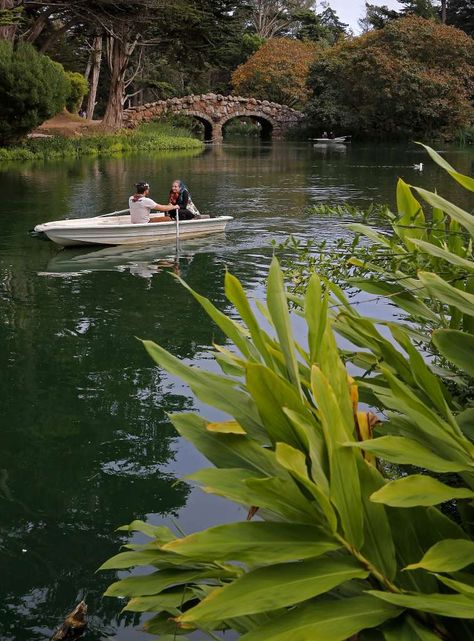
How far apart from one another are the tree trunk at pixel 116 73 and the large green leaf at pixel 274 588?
36.6m

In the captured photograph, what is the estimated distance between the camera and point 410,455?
1.59 m

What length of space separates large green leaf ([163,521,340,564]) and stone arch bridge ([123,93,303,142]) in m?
43.3

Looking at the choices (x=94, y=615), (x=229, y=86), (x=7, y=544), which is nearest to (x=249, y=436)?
(x=94, y=615)

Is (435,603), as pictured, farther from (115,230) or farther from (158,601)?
(115,230)

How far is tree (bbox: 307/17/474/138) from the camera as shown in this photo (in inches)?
1729

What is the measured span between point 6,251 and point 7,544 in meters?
9.01

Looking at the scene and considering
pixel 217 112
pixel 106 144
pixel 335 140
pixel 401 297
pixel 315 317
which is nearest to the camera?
pixel 315 317

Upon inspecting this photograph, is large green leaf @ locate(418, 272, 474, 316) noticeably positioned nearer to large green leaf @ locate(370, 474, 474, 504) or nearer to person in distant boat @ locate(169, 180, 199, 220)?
large green leaf @ locate(370, 474, 474, 504)

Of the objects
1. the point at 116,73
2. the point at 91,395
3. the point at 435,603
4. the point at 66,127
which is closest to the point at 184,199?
the point at 91,395

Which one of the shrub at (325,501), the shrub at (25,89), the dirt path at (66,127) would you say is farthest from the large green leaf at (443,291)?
the dirt path at (66,127)

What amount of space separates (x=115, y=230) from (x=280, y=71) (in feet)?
163

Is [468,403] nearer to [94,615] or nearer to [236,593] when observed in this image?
[236,593]

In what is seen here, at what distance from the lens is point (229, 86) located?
7025 cm

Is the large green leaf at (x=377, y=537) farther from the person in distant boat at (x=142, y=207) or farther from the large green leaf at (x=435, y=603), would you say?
the person in distant boat at (x=142, y=207)
